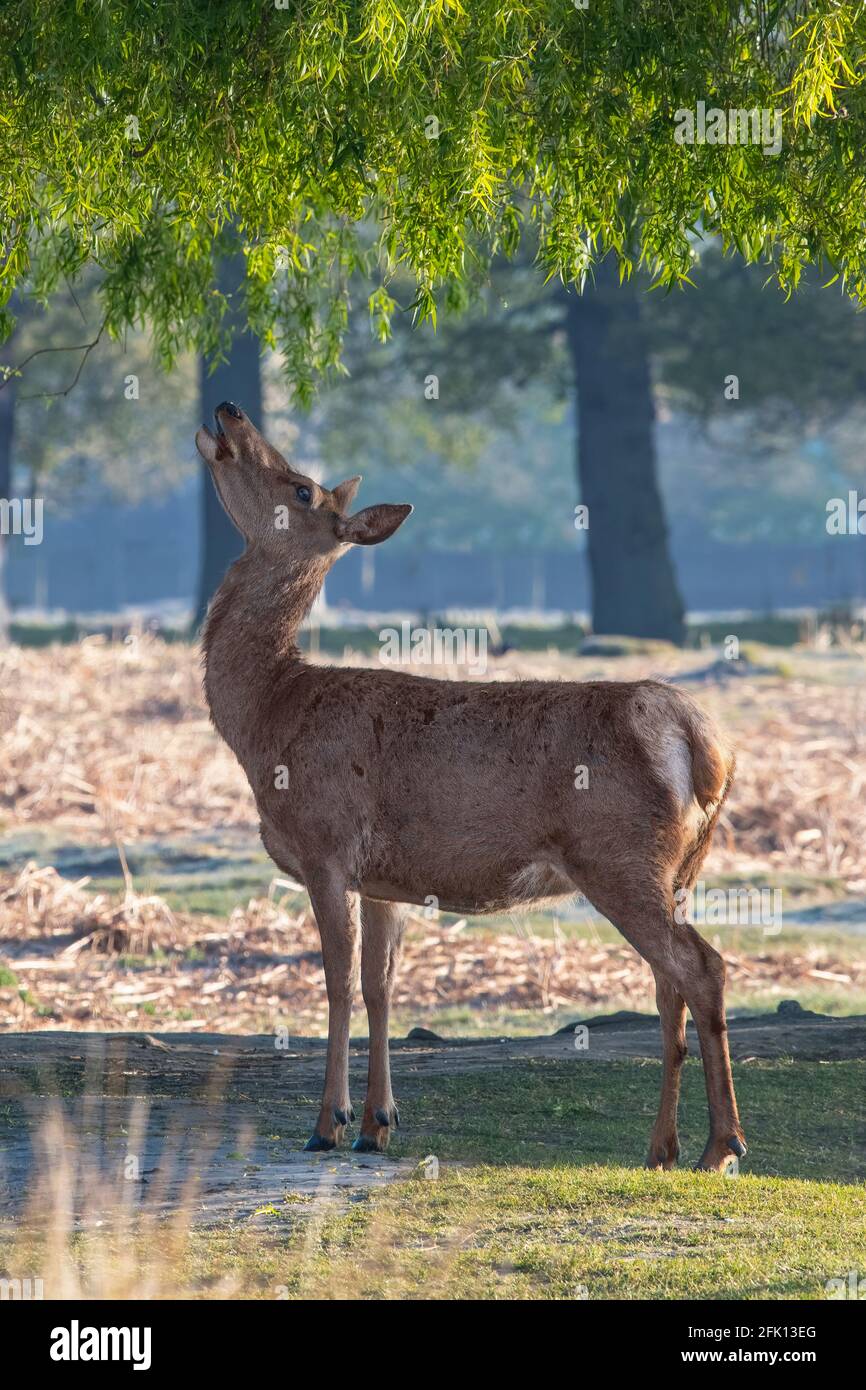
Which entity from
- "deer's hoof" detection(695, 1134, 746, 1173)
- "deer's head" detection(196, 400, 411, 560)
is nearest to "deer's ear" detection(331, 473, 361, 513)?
"deer's head" detection(196, 400, 411, 560)

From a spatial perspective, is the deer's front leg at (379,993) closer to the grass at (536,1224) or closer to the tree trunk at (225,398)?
the grass at (536,1224)

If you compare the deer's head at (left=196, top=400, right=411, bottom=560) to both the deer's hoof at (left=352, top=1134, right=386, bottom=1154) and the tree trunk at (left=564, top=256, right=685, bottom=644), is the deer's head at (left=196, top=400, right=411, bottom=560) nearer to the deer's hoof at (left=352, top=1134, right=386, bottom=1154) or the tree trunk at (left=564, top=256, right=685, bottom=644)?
Result: the deer's hoof at (left=352, top=1134, right=386, bottom=1154)

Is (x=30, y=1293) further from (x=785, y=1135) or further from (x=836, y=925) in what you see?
(x=836, y=925)

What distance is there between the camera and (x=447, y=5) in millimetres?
8875

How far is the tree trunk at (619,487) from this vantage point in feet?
106

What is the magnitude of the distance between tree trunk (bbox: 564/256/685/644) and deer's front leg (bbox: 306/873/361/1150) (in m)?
23.6

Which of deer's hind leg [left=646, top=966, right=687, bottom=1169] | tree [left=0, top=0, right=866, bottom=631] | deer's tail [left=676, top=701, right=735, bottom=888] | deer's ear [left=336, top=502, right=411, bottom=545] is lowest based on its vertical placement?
deer's hind leg [left=646, top=966, right=687, bottom=1169]

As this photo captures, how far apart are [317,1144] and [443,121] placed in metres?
4.82

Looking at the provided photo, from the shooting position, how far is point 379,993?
930 centimetres

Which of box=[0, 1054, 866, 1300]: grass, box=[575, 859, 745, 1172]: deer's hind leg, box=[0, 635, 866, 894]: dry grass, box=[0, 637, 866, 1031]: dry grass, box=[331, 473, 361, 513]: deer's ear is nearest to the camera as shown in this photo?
box=[0, 1054, 866, 1300]: grass

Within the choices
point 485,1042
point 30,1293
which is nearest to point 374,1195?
point 30,1293

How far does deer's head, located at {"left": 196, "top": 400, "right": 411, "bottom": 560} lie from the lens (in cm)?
962

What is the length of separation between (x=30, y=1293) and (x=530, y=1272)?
174 cm

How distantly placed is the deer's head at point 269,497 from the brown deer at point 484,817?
34cm
